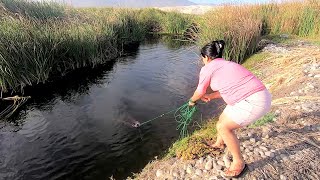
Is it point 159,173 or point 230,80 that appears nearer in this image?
point 230,80

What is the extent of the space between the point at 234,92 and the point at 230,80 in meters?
0.22

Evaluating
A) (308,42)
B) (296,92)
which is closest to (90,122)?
(296,92)


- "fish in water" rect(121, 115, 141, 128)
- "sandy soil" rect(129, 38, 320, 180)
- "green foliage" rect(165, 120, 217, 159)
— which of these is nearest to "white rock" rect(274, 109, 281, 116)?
"sandy soil" rect(129, 38, 320, 180)

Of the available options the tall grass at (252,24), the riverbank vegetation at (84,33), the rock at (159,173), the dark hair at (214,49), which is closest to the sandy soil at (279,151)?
the rock at (159,173)

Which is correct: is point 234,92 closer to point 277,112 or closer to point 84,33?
point 277,112

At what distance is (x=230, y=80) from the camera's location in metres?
5.12

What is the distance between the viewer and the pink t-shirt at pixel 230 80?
16.8ft

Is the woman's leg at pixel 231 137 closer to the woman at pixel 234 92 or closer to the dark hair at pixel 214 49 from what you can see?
the woman at pixel 234 92

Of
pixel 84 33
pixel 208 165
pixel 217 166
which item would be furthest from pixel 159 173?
pixel 84 33

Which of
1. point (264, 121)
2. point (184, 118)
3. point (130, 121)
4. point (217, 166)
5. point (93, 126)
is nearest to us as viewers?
point (217, 166)

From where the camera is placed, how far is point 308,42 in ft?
55.3

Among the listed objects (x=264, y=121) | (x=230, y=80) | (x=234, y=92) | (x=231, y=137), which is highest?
(x=230, y=80)

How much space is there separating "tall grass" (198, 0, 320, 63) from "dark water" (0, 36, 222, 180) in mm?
2397

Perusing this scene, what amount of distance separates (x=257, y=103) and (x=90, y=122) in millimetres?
6593
